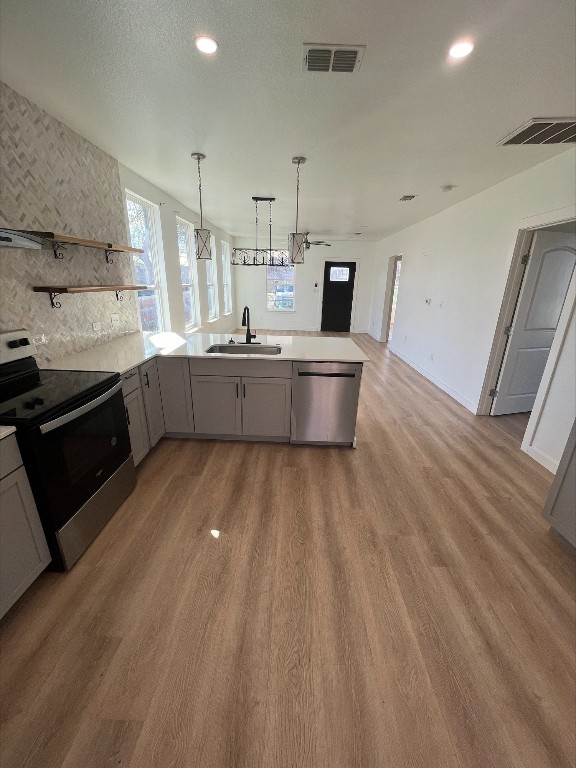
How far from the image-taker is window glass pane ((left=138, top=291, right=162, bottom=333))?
370cm

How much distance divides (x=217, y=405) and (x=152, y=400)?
0.56m

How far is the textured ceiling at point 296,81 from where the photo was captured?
4.28 feet

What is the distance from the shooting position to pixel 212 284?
6.59 meters

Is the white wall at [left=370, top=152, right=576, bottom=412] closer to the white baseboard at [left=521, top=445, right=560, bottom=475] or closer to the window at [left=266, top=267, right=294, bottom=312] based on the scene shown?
the white baseboard at [left=521, top=445, right=560, bottom=475]

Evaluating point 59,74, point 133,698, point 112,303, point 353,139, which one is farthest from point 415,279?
point 133,698

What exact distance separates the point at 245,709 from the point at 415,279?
5986 mm

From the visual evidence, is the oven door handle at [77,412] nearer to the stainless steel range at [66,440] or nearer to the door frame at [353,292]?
the stainless steel range at [66,440]

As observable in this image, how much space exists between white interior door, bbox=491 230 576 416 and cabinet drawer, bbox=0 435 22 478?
4351mm

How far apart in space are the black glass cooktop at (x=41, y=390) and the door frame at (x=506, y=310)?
152 inches

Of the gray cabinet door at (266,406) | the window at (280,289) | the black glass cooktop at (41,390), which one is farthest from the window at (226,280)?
the black glass cooktop at (41,390)

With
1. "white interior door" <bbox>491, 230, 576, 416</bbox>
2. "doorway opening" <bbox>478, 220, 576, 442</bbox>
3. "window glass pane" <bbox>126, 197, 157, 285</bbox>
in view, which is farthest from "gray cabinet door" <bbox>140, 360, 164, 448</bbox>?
"white interior door" <bbox>491, 230, 576, 416</bbox>

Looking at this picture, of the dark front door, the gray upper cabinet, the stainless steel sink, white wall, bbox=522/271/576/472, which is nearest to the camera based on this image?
the gray upper cabinet

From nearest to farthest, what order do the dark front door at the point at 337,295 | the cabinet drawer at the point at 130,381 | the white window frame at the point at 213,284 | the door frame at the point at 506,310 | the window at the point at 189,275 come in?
the cabinet drawer at the point at 130,381 → the door frame at the point at 506,310 → the window at the point at 189,275 → the white window frame at the point at 213,284 → the dark front door at the point at 337,295

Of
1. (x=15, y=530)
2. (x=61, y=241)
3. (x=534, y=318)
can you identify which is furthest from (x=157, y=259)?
(x=534, y=318)
